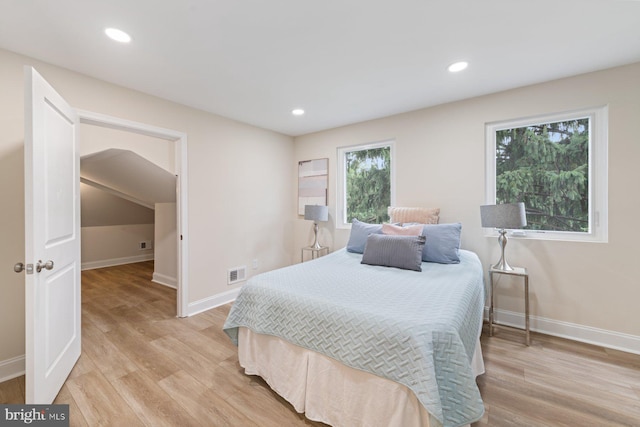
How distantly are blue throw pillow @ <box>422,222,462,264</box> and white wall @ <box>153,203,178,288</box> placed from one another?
370cm

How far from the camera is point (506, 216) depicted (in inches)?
92.8

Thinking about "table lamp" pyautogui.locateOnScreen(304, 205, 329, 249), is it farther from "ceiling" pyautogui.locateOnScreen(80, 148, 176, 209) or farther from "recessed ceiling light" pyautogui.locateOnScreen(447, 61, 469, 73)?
"recessed ceiling light" pyautogui.locateOnScreen(447, 61, 469, 73)

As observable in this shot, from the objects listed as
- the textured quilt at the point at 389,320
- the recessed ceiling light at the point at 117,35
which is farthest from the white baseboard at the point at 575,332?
the recessed ceiling light at the point at 117,35

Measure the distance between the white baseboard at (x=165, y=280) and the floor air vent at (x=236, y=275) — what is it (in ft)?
3.86

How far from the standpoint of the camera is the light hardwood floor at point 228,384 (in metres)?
1.58

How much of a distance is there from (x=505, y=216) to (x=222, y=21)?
2.73m

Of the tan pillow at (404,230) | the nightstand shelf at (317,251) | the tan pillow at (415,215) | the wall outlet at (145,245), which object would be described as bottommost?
the wall outlet at (145,245)

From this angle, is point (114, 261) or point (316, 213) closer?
point (316, 213)

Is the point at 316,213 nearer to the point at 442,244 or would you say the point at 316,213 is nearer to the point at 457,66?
the point at 442,244

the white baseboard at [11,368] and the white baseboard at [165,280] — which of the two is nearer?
the white baseboard at [11,368]

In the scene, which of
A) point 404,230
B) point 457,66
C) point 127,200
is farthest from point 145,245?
point 457,66

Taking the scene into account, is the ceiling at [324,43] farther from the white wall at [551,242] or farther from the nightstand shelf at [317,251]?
A: the nightstand shelf at [317,251]

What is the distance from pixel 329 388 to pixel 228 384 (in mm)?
844

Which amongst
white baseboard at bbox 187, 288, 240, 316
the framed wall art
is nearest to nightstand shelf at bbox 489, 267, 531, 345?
the framed wall art
